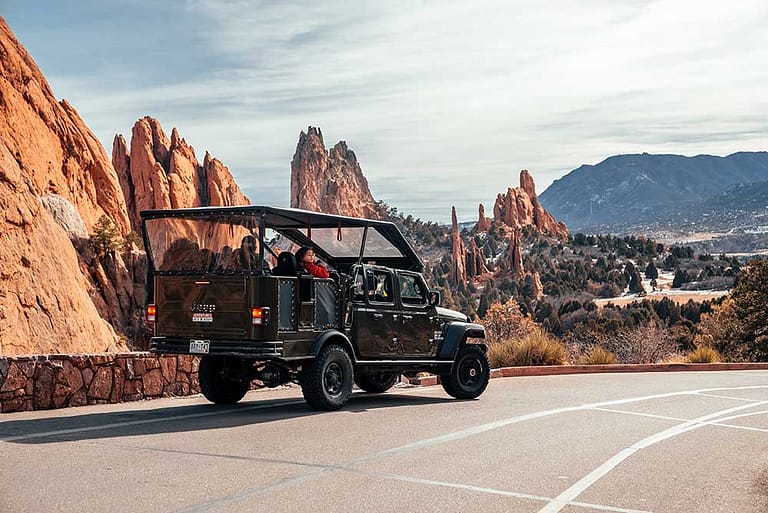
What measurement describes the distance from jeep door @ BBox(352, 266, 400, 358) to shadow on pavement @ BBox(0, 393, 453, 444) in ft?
2.98

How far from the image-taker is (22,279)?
2439 centimetres

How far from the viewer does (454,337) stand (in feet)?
52.5

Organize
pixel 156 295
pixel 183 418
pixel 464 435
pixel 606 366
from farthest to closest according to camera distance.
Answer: pixel 606 366
pixel 156 295
pixel 183 418
pixel 464 435

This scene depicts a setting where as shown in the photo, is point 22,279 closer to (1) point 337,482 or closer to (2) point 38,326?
(2) point 38,326

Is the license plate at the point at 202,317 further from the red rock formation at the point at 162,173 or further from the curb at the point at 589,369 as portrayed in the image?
the red rock formation at the point at 162,173

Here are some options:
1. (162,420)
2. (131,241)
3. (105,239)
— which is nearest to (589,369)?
(162,420)

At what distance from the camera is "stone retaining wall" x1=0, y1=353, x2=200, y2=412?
12.6 m

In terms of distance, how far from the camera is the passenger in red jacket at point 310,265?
1371 centimetres

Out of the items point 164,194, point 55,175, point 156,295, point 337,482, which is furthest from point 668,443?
point 164,194

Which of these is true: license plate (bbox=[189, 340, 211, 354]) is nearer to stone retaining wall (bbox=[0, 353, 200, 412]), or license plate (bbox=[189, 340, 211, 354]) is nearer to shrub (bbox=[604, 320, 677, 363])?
stone retaining wall (bbox=[0, 353, 200, 412])

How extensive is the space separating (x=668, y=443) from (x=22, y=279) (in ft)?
59.6

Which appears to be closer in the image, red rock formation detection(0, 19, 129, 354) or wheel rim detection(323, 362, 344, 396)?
wheel rim detection(323, 362, 344, 396)

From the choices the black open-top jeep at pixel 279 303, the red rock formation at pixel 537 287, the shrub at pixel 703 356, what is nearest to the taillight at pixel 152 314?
the black open-top jeep at pixel 279 303

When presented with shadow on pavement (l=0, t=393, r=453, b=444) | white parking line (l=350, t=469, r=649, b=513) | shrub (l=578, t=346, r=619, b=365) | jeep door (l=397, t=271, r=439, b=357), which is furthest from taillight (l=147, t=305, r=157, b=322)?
shrub (l=578, t=346, r=619, b=365)
